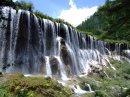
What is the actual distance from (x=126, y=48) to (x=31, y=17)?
100 ft

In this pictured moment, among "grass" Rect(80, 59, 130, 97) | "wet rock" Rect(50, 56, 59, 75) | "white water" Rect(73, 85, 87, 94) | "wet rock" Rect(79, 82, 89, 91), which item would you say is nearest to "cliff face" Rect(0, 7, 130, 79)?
"wet rock" Rect(50, 56, 59, 75)

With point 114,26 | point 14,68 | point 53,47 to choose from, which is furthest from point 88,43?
point 114,26

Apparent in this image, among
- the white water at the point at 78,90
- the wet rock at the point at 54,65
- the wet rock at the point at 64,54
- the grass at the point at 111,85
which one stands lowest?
the white water at the point at 78,90

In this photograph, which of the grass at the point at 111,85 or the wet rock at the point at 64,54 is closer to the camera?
the grass at the point at 111,85

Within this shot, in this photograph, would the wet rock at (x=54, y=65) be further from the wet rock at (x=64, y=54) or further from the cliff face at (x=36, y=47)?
the wet rock at (x=64, y=54)

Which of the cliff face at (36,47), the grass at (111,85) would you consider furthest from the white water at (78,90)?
the cliff face at (36,47)

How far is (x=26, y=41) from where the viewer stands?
2420 centimetres

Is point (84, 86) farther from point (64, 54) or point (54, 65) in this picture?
point (64, 54)

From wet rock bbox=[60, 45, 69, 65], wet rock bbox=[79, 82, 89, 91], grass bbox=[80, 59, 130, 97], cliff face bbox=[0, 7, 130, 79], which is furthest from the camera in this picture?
wet rock bbox=[60, 45, 69, 65]

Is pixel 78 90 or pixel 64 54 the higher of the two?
pixel 64 54

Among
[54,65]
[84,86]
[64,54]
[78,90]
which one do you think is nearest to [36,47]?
[54,65]

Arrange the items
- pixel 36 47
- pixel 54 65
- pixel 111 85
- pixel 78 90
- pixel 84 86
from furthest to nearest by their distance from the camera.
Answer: pixel 36 47 < pixel 54 65 < pixel 84 86 < pixel 78 90 < pixel 111 85

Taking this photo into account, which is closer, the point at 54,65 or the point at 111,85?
the point at 111,85

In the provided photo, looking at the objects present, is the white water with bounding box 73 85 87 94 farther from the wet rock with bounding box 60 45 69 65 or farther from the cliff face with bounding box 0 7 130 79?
the wet rock with bounding box 60 45 69 65
